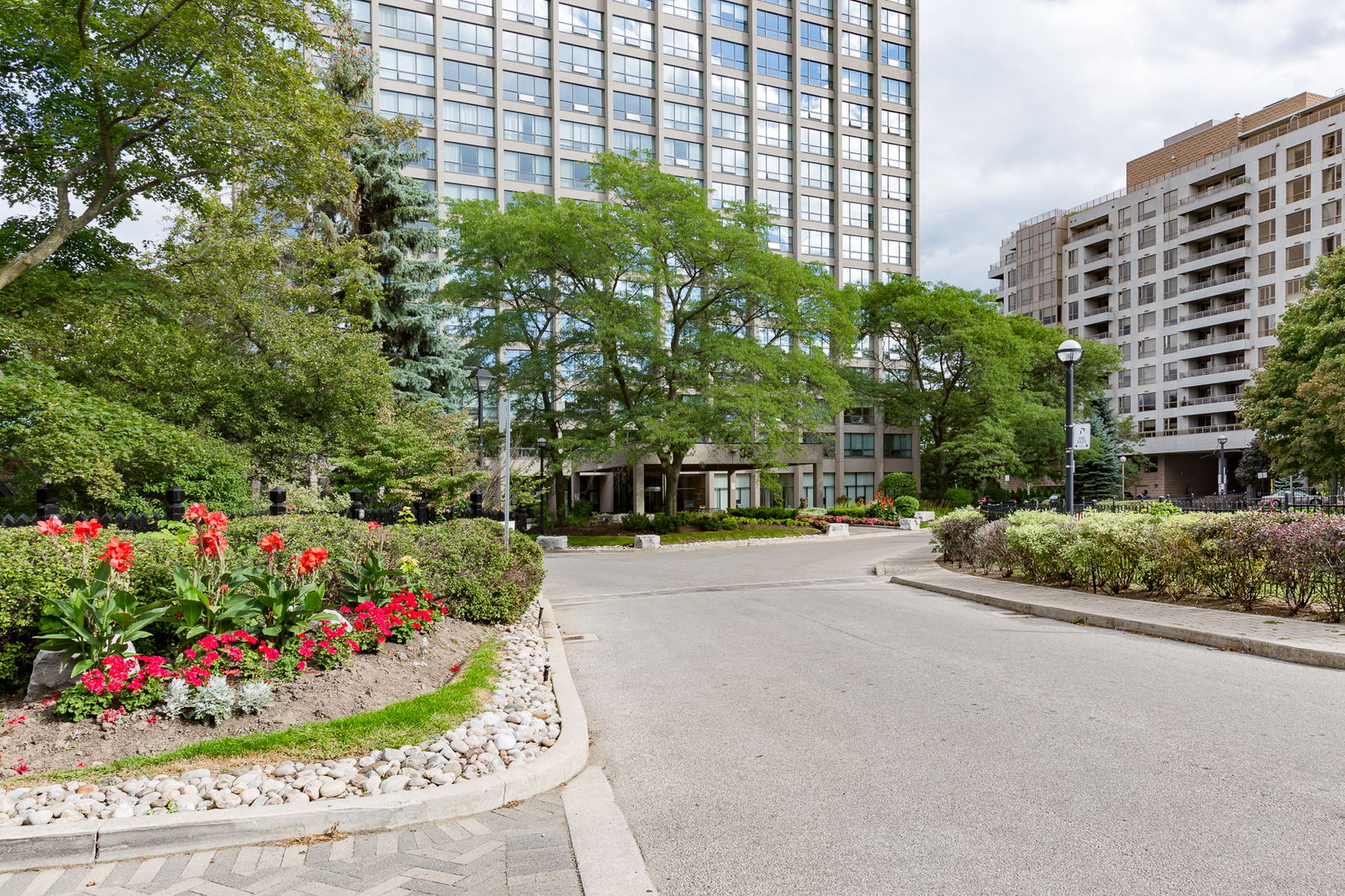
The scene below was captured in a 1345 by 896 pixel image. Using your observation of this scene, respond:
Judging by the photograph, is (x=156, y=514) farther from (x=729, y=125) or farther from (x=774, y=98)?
(x=774, y=98)

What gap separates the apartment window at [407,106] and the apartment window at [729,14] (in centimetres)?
2181

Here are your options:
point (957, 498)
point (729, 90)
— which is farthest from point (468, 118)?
point (957, 498)

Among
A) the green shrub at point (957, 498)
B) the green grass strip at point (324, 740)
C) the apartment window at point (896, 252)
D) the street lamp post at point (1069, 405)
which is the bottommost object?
the green shrub at point (957, 498)

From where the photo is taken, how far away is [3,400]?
13.4 meters

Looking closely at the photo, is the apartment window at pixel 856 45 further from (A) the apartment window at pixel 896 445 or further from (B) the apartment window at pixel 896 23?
(A) the apartment window at pixel 896 445

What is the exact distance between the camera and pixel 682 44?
5531 centimetres

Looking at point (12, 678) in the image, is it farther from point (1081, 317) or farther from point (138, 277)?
point (1081, 317)

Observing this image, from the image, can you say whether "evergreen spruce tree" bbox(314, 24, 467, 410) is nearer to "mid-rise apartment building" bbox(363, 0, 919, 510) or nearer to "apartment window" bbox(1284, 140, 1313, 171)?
"mid-rise apartment building" bbox(363, 0, 919, 510)

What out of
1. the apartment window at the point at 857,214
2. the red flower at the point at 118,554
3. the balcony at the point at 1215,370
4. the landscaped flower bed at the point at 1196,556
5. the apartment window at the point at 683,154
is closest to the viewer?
the red flower at the point at 118,554

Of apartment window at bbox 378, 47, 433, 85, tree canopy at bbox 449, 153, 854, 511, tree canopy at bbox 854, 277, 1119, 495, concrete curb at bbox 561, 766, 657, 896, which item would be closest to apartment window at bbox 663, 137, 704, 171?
tree canopy at bbox 854, 277, 1119, 495

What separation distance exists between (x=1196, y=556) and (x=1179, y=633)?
2398 millimetres

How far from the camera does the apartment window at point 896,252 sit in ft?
202

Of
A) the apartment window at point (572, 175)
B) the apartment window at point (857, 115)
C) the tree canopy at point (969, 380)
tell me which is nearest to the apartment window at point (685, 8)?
the apartment window at point (857, 115)

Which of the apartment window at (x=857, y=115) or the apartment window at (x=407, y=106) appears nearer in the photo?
the apartment window at (x=407, y=106)
